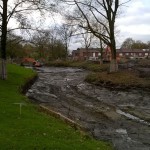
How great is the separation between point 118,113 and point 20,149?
36.7 feet

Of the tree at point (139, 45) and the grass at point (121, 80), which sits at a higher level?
the tree at point (139, 45)

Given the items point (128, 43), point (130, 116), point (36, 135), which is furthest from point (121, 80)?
point (128, 43)

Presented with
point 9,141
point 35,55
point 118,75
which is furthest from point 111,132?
point 35,55

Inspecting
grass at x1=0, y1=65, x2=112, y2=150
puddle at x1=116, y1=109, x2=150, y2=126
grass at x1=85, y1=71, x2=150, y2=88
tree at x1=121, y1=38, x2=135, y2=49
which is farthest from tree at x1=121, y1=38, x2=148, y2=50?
grass at x1=0, y1=65, x2=112, y2=150

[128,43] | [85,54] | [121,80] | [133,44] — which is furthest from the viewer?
[128,43]

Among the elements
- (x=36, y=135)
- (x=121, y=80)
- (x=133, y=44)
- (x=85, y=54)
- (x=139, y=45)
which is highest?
(x=133, y=44)

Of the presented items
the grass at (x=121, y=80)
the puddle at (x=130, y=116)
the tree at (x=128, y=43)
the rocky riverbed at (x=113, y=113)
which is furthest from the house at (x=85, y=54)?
the puddle at (x=130, y=116)

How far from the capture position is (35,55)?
13788 centimetres

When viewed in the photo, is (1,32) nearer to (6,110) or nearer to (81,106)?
(81,106)

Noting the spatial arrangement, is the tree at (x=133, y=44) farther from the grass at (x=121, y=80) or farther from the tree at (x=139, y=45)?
the grass at (x=121, y=80)

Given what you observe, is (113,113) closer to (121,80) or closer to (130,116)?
(130,116)

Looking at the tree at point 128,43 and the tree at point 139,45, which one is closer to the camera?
the tree at point 139,45

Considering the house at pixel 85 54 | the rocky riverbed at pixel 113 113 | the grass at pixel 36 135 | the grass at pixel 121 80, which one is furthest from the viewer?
the house at pixel 85 54

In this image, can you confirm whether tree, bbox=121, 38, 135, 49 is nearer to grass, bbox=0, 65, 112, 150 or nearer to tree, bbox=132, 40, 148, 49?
tree, bbox=132, 40, 148, 49
